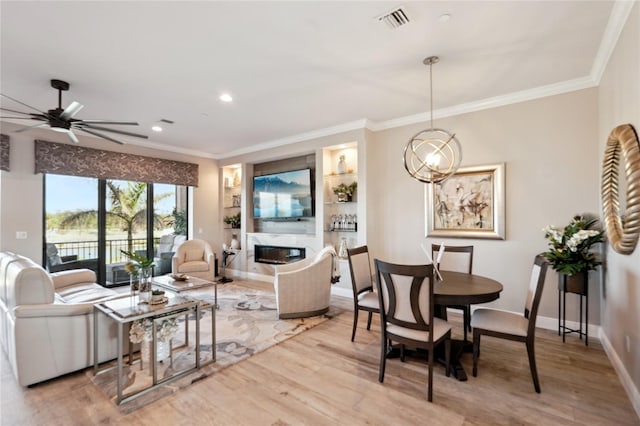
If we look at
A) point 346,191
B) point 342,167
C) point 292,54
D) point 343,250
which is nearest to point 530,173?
point 346,191

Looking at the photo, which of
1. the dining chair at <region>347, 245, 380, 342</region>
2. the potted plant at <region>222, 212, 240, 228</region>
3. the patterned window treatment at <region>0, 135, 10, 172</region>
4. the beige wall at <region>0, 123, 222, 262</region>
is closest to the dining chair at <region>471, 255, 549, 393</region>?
the dining chair at <region>347, 245, 380, 342</region>

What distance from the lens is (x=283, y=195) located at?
20.4 feet

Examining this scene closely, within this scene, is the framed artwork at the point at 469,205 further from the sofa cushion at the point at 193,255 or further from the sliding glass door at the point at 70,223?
the sliding glass door at the point at 70,223

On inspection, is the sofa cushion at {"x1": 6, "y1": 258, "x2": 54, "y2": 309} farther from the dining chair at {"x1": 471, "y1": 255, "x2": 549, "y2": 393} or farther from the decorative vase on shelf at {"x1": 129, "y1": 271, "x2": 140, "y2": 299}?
the dining chair at {"x1": 471, "y1": 255, "x2": 549, "y2": 393}

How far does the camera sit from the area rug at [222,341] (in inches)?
96.3

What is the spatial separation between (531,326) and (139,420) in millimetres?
2948

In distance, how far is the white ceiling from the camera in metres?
2.27

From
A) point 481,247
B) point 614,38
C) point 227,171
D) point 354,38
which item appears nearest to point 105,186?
point 227,171

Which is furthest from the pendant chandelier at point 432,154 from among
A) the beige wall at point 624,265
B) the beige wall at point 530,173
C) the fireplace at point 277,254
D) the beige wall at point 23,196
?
the beige wall at point 23,196

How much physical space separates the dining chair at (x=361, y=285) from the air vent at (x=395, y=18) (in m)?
2.24

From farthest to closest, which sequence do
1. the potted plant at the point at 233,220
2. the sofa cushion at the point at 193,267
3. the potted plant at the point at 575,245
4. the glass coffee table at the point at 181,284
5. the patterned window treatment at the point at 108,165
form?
the potted plant at the point at 233,220 → the sofa cushion at the point at 193,267 → the patterned window treatment at the point at 108,165 → the glass coffee table at the point at 181,284 → the potted plant at the point at 575,245

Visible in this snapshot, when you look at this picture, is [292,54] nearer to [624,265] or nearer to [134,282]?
[134,282]

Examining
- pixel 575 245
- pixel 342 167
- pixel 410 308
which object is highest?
pixel 342 167

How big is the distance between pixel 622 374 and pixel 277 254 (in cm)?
515
